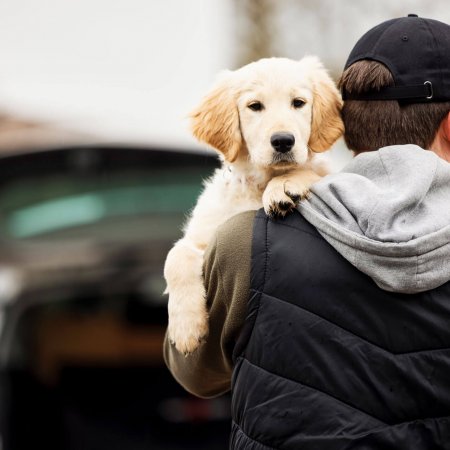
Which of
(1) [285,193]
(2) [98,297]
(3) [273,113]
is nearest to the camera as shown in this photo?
(1) [285,193]

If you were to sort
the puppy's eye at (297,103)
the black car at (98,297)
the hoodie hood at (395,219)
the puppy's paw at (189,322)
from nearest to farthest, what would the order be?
1. the hoodie hood at (395,219)
2. the puppy's paw at (189,322)
3. the puppy's eye at (297,103)
4. the black car at (98,297)

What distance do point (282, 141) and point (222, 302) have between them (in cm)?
66

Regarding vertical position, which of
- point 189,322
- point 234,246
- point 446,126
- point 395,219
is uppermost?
point 446,126

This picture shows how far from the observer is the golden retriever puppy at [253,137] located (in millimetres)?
2799

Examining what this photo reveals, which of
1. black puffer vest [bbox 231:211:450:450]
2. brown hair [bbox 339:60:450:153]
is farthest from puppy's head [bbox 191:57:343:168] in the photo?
black puffer vest [bbox 231:211:450:450]

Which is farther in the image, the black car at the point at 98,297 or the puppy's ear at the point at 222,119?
the black car at the point at 98,297

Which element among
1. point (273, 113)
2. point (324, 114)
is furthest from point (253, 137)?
point (324, 114)

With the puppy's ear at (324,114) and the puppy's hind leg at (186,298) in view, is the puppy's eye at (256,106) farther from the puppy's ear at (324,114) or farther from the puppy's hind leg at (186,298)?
the puppy's hind leg at (186,298)

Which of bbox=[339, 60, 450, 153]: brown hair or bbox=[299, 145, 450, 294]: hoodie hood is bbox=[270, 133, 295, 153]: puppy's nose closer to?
bbox=[339, 60, 450, 153]: brown hair

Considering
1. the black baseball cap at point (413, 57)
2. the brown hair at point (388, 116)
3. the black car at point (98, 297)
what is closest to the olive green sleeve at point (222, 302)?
the brown hair at point (388, 116)

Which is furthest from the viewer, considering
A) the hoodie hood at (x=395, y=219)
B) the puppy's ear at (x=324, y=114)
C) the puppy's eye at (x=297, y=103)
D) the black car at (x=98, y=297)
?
the black car at (x=98, y=297)

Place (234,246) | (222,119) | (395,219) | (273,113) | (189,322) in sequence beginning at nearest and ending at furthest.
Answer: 1. (395,219)
2. (234,246)
3. (189,322)
4. (273,113)
5. (222,119)

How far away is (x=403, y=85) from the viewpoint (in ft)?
7.71

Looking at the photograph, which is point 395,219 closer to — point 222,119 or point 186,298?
point 186,298
